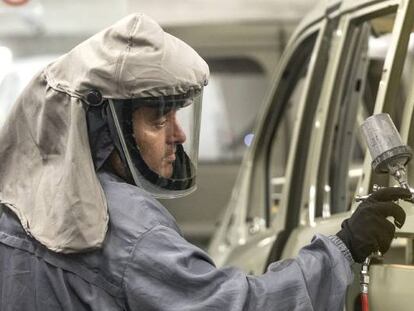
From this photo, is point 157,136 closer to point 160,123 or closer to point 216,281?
point 160,123

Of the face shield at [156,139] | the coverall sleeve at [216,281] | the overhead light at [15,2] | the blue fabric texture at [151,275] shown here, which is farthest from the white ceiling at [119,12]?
the coverall sleeve at [216,281]

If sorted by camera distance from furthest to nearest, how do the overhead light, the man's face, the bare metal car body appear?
the overhead light, the bare metal car body, the man's face

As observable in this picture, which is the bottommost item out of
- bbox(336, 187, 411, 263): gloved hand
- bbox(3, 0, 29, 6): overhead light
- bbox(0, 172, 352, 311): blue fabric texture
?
bbox(0, 172, 352, 311): blue fabric texture

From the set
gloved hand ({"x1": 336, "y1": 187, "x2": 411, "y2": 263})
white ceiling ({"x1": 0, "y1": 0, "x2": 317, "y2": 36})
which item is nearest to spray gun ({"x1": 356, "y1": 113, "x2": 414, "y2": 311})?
gloved hand ({"x1": 336, "y1": 187, "x2": 411, "y2": 263})

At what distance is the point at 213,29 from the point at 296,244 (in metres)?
5.92

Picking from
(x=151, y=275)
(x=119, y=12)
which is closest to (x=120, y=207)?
(x=151, y=275)

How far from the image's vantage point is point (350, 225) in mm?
2596

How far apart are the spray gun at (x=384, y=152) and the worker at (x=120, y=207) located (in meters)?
0.08

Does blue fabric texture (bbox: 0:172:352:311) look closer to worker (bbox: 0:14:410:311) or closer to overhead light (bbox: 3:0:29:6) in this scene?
worker (bbox: 0:14:410:311)

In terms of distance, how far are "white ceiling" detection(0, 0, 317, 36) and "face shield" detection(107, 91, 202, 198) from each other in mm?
5539

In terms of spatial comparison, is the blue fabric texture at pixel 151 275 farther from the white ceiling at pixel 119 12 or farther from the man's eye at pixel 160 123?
the white ceiling at pixel 119 12

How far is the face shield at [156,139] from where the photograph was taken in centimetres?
263

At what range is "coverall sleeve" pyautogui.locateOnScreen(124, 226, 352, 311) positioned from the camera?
8.05ft

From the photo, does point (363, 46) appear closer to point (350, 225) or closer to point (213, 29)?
point (350, 225)
